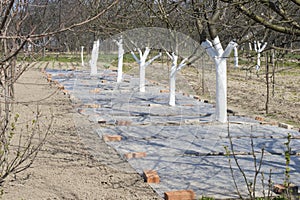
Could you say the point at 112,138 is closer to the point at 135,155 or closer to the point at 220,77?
the point at 135,155

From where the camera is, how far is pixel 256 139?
8133mm

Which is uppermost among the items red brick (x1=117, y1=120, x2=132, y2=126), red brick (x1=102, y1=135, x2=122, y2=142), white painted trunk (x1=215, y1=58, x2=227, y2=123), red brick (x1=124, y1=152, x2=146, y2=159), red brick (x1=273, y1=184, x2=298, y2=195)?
white painted trunk (x1=215, y1=58, x2=227, y2=123)

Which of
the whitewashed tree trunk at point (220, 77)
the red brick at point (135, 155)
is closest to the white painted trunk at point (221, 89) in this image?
the whitewashed tree trunk at point (220, 77)

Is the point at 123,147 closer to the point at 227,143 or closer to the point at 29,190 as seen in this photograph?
the point at 227,143

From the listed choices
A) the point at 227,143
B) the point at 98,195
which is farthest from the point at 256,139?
the point at 98,195

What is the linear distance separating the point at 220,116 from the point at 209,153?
2.65 m

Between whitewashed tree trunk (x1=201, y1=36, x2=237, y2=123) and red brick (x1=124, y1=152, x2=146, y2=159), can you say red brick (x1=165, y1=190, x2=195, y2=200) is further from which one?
whitewashed tree trunk (x1=201, y1=36, x2=237, y2=123)

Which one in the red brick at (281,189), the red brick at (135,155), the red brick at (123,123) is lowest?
the red brick at (281,189)

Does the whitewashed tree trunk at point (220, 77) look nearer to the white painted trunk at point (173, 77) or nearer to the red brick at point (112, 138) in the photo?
the white painted trunk at point (173, 77)

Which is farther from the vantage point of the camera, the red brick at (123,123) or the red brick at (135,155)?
the red brick at (123,123)

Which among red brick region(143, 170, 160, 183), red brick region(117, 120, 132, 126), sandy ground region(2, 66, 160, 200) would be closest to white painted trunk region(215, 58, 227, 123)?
red brick region(117, 120, 132, 126)

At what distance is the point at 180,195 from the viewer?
4.76m

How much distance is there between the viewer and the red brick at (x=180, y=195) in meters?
4.74

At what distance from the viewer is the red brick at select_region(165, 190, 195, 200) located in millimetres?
4742
